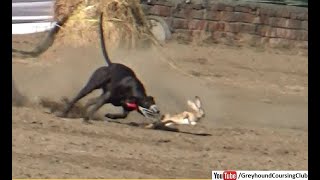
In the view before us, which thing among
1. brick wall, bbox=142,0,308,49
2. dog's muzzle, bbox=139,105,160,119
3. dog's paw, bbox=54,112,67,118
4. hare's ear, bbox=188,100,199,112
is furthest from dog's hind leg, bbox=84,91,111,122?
brick wall, bbox=142,0,308,49

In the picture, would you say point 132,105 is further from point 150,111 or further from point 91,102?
point 91,102

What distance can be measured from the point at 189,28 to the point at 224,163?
549 centimetres

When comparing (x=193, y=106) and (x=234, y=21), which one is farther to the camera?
(x=234, y=21)

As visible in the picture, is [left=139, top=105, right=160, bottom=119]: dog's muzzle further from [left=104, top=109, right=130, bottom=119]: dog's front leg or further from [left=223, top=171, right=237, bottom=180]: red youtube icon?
[left=223, top=171, right=237, bottom=180]: red youtube icon

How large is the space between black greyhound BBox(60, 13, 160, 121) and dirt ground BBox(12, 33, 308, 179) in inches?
7.4

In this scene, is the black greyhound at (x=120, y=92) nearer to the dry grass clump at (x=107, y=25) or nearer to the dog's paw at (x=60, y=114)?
the dog's paw at (x=60, y=114)

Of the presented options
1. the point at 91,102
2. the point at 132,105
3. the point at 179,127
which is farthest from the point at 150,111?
the point at 91,102

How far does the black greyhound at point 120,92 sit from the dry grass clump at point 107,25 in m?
1.60

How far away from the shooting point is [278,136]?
29.0 ft

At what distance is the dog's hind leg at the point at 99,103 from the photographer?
28.1 ft

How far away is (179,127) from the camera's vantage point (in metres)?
8.77

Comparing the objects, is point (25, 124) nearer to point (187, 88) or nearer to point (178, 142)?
Result: point (178, 142)

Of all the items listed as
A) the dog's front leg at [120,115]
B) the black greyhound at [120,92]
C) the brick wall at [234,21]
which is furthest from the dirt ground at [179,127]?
the brick wall at [234,21]

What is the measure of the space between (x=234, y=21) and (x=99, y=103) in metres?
4.75
